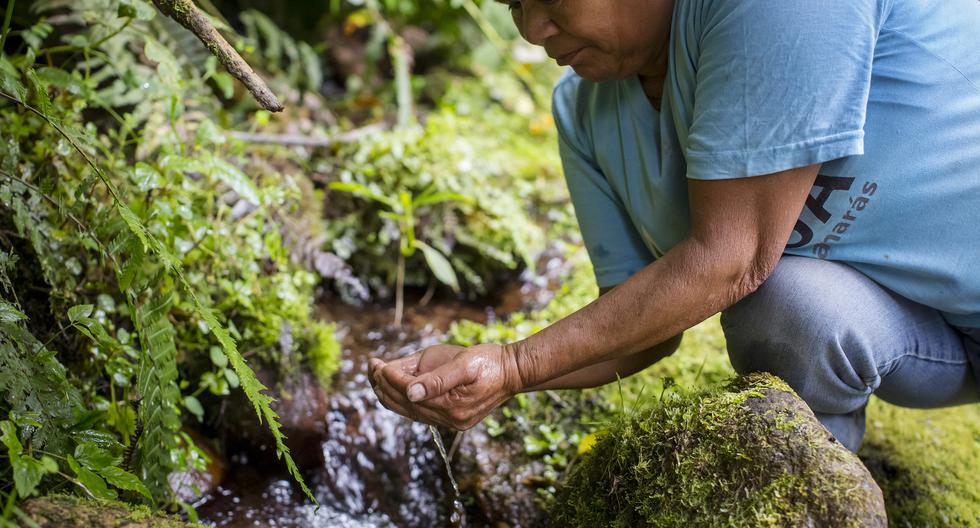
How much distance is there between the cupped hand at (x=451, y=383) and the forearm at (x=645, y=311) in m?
0.05

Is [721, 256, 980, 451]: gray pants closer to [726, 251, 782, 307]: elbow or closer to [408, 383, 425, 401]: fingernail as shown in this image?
[726, 251, 782, 307]: elbow

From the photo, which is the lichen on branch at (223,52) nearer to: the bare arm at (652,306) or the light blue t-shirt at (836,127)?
the bare arm at (652,306)

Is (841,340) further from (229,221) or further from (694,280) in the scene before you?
(229,221)

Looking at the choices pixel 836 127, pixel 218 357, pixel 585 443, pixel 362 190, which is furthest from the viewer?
pixel 362 190

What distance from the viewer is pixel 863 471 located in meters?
1.53

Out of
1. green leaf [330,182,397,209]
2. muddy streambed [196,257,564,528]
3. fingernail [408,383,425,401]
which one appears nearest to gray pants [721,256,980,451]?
fingernail [408,383,425,401]

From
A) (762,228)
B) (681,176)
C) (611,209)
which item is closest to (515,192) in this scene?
(611,209)

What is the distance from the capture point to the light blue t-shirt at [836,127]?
1.46m

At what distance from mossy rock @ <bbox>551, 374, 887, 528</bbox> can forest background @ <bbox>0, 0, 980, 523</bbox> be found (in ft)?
0.56

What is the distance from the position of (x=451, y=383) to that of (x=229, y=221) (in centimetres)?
136

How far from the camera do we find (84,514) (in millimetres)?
1440

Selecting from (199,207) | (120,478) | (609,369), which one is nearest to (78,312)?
(120,478)

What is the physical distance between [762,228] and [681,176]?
1.03ft

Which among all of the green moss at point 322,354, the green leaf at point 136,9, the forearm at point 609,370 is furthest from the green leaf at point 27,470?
the green moss at point 322,354
